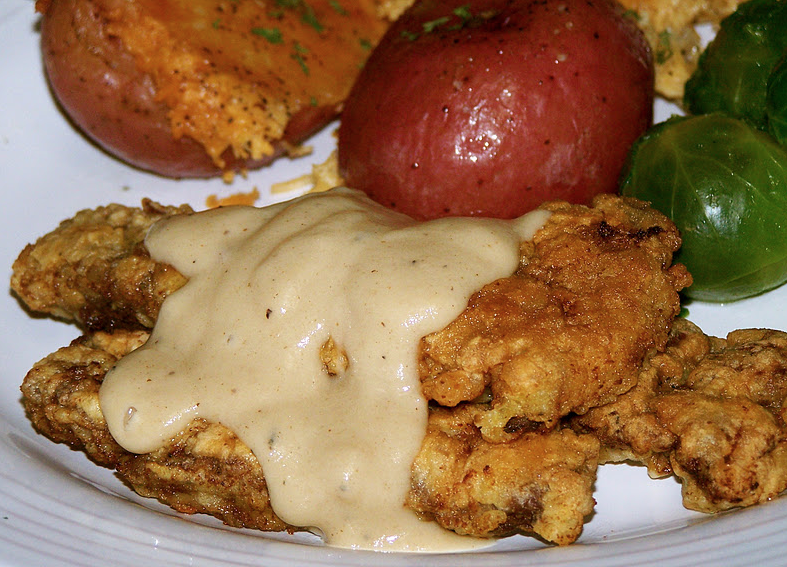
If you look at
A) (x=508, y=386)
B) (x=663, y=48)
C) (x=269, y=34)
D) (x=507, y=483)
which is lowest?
(x=507, y=483)

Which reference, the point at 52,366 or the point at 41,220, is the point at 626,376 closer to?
the point at 52,366

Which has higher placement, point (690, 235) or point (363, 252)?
point (363, 252)

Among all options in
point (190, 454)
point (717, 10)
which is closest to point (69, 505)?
point (190, 454)

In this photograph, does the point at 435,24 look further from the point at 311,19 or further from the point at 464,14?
the point at 311,19

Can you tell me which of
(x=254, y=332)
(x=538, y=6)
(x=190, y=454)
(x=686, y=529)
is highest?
(x=538, y=6)

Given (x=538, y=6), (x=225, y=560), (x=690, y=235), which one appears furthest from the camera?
(x=538, y=6)

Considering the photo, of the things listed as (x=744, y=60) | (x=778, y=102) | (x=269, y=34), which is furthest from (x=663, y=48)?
(x=269, y=34)

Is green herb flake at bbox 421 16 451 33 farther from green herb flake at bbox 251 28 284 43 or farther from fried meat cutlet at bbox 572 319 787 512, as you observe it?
fried meat cutlet at bbox 572 319 787 512

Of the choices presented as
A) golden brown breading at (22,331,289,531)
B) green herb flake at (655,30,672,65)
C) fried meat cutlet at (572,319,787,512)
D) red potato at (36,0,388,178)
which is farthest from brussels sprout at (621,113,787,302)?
golden brown breading at (22,331,289,531)
